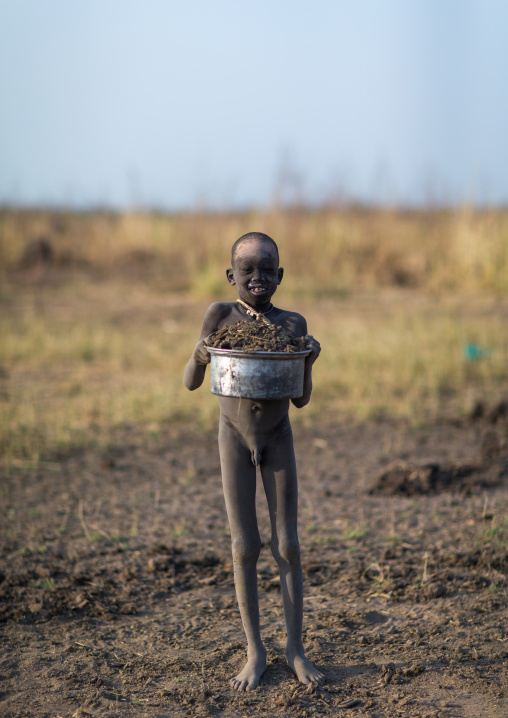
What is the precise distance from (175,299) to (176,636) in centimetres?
917

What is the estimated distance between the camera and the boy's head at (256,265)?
2559 mm

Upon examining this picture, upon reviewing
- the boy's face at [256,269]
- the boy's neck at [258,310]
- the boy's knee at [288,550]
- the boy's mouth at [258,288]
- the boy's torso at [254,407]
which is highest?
the boy's face at [256,269]

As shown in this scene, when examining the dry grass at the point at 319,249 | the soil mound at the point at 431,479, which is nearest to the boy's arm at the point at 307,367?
the soil mound at the point at 431,479

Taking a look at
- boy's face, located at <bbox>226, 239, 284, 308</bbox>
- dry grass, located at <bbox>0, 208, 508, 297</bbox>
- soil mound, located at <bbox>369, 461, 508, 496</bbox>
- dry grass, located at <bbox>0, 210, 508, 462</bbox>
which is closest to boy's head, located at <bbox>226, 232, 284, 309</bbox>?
boy's face, located at <bbox>226, 239, 284, 308</bbox>

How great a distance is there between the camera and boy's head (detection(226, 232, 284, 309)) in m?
2.56

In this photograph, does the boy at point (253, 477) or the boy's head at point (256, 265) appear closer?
the boy's head at point (256, 265)

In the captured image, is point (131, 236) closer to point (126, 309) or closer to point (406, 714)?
point (126, 309)

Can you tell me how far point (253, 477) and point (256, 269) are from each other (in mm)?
738

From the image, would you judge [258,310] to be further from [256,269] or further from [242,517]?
[242,517]

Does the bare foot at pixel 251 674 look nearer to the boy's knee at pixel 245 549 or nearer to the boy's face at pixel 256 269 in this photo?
the boy's knee at pixel 245 549

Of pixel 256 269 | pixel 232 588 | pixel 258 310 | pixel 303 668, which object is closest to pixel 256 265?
pixel 256 269

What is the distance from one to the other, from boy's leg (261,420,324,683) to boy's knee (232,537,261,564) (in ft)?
0.23

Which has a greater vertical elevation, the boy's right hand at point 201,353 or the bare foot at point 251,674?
the boy's right hand at point 201,353

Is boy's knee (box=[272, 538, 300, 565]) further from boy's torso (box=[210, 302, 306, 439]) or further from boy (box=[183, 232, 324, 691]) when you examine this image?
boy's torso (box=[210, 302, 306, 439])
